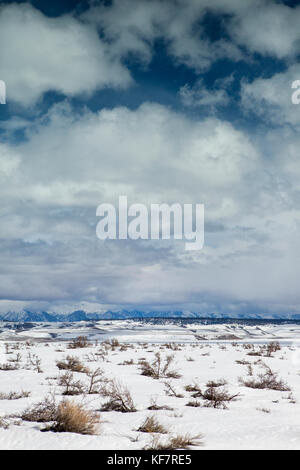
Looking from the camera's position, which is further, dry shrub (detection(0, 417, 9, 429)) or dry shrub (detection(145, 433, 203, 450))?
dry shrub (detection(0, 417, 9, 429))

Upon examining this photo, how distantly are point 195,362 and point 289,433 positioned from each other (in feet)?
36.4

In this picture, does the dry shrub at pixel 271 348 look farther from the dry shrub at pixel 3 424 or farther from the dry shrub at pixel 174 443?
the dry shrub at pixel 3 424

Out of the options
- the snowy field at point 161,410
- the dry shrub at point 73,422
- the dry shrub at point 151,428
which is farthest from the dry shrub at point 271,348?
the dry shrub at point 73,422

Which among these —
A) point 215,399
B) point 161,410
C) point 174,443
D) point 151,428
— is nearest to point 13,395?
point 161,410

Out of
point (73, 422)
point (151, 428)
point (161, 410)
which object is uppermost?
point (73, 422)

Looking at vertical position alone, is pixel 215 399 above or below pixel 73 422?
below

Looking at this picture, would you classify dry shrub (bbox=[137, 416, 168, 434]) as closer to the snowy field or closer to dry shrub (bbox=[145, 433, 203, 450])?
the snowy field

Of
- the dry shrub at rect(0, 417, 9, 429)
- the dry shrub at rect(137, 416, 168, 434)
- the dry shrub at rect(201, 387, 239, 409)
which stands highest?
the dry shrub at rect(0, 417, 9, 429)

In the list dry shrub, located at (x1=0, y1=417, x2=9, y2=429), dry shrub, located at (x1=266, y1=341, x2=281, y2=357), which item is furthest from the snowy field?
dry shrub, located at (x1=266, y1=341, x2=281, y2=357)

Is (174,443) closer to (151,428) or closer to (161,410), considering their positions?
(151,428)

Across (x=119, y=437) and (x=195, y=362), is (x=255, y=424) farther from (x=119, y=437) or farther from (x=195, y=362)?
(x=195, y=362)

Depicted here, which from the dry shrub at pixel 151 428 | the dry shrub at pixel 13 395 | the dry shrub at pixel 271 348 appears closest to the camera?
the dry shrub at pixel 151 428

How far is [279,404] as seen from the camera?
8.12 metres
